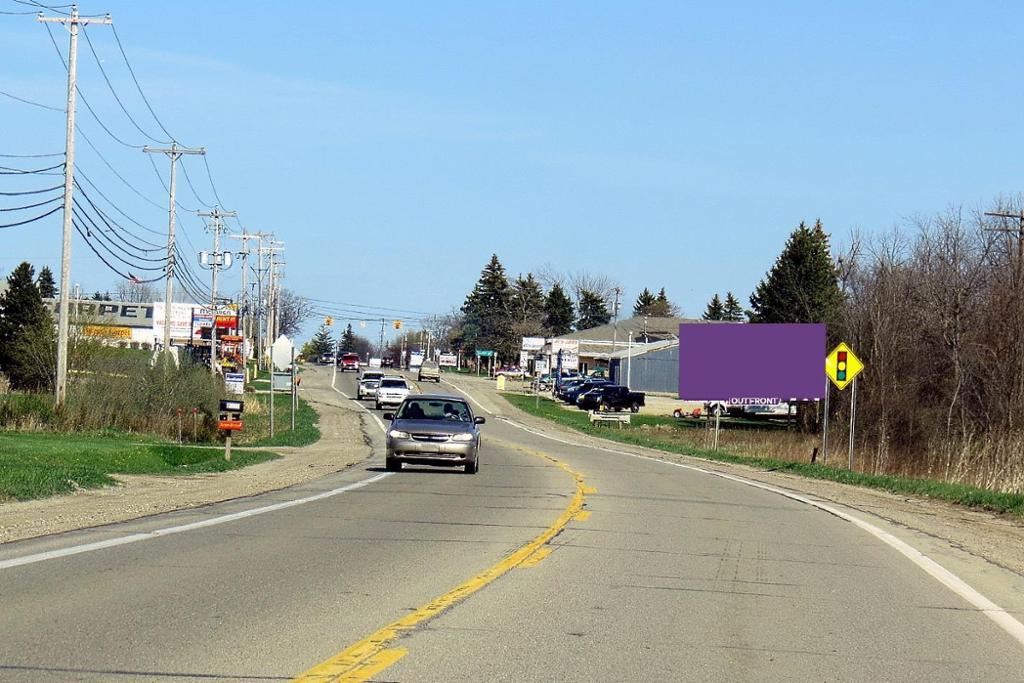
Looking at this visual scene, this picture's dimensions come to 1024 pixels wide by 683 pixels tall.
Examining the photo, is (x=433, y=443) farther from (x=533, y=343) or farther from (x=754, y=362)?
(x=533, y=343)

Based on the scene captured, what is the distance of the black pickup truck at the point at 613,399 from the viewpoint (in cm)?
7844

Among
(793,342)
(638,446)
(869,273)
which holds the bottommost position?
(638,446)

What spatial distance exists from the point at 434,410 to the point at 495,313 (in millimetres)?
124990

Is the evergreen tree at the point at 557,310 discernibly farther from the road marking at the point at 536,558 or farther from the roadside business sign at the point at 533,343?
the road marking at the point at 536,558

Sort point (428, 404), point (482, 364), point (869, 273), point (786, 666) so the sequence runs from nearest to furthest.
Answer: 1. point (786, 666)
2. point (428, 404)
3. point (869, 273)
4. point (482, 364)

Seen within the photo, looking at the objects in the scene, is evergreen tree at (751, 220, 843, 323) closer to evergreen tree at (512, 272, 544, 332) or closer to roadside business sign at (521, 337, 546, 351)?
roadside business sign at (521, 337, 546, 351)

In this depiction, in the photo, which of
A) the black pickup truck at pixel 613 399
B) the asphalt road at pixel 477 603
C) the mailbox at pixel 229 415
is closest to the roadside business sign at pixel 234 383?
the mailbox at pixel 229 415

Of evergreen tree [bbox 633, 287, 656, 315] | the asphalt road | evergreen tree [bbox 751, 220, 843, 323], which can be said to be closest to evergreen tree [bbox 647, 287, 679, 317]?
evergreen tree [bbox 633, 287, 656, 315]

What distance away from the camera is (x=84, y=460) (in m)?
25.1

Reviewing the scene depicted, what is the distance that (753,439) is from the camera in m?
54.3

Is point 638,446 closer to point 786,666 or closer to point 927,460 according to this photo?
point 927,460

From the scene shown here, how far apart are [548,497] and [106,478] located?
Answer: 7.09 metres

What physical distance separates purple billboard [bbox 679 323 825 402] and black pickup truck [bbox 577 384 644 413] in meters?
28.2

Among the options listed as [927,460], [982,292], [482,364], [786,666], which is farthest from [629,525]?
[482,364]
